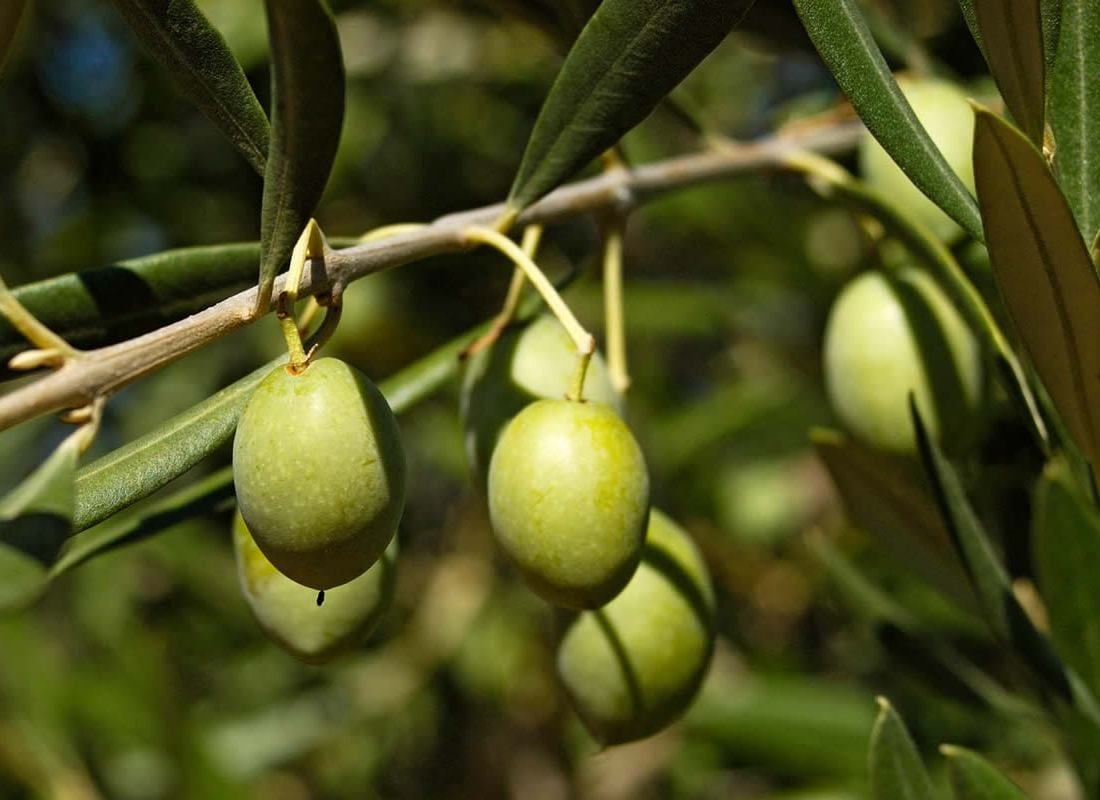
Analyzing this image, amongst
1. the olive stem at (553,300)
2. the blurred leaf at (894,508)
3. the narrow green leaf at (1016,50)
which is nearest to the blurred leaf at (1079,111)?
the narrow green leaf at (1016,50)

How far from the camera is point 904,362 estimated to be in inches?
43.3

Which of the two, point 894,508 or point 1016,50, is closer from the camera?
point 1016,50

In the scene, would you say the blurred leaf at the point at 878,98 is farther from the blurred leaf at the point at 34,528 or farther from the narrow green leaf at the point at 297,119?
the blurred leaf at the point at 34,528

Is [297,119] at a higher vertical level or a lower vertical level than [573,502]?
higher

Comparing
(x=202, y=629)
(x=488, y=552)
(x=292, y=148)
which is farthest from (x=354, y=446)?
(x=202, y=629)

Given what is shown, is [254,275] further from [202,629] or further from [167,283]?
[202,629]

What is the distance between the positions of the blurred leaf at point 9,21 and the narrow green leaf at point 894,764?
27.3 inches

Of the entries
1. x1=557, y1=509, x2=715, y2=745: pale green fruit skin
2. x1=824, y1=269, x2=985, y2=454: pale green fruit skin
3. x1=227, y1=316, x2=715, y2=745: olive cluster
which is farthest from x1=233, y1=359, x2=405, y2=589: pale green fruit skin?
x1=824, y1=269, x2=985, y2=454: pale green fruit skin

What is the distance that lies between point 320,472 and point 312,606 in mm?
240

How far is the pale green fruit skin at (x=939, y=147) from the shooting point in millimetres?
1134

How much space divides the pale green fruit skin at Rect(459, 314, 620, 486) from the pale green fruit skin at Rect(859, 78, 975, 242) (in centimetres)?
34

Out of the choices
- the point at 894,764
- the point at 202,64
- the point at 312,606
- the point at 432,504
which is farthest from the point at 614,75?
the point at 432,504

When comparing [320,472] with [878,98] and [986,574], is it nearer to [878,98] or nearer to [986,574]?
[878,98]

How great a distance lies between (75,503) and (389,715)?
2.11 m
